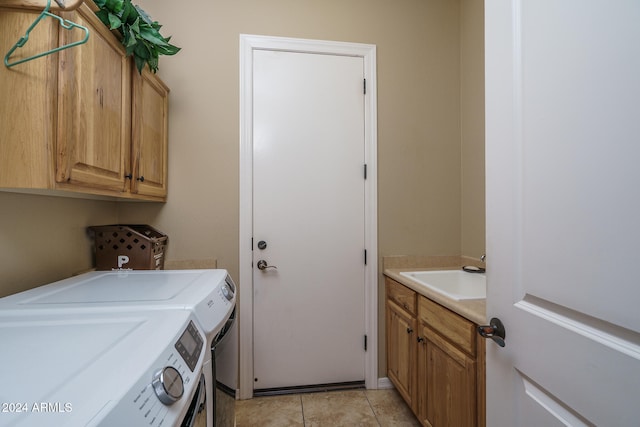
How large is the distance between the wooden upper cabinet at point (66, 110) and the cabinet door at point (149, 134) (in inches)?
2.2

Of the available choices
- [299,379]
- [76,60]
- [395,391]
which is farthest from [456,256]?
[76,60]

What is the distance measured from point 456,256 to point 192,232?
1896mm

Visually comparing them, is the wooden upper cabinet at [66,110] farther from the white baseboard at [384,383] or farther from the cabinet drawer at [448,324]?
the white baseboard at [384,383]

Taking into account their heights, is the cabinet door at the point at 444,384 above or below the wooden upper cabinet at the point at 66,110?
below

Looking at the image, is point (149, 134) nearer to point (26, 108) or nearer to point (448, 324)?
point (26, 108)

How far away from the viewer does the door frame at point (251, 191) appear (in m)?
1.87

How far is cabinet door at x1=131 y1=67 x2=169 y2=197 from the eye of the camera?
1369 millimetres

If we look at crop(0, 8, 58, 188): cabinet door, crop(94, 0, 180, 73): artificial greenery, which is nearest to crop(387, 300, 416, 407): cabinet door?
crop(0, 8, 58, 188): cabinet door

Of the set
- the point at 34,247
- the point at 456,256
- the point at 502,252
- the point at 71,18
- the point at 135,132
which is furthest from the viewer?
the point at 456,256

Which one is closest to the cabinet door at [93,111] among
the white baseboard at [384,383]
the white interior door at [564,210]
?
the white interior door at [564,210]

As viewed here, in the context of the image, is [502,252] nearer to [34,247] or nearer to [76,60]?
[76,60]

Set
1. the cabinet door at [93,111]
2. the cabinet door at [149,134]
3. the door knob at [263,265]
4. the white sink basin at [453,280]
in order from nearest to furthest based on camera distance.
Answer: the cabinet door at [93,111], the cabinet door at [149,134], the white sink basin at [453,280], the door knob at [263,265]

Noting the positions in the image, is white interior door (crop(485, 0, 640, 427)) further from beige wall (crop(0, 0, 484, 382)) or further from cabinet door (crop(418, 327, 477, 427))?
beige wall (crop(0, 0, 484, 382))

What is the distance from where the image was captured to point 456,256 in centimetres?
213
